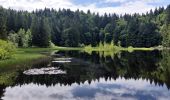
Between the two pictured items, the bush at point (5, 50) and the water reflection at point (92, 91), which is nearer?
the water reflection at point (92, 91)

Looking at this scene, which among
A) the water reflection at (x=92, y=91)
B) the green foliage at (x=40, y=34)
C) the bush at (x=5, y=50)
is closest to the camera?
the water reflection at (x=92, y=91)

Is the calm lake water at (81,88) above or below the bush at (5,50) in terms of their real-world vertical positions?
below

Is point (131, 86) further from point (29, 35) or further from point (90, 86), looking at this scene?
point (29, 35)

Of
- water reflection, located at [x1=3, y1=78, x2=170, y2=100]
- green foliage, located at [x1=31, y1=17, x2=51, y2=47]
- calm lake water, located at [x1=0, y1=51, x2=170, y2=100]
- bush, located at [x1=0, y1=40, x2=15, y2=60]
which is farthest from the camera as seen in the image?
green foliage, located at [x1=31, y1=17, x2=51, y2=47]

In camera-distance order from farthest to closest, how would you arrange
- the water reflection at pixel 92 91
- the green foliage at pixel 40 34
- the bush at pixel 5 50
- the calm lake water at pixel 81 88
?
the green foliage at pixel 40 34, the bush at pixel 5 50, the calm lake water at pixel 81 88, the water reflection at pixel 92 91

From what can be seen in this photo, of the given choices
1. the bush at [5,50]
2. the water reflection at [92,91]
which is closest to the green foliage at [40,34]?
the bush at [5,50]

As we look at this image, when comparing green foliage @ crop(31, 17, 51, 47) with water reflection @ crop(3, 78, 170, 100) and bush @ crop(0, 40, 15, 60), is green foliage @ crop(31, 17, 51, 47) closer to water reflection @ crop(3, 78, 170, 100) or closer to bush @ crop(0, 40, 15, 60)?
bush @ crop(0, 40, 15, 60)

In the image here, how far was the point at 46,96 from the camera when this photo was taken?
37.8 m

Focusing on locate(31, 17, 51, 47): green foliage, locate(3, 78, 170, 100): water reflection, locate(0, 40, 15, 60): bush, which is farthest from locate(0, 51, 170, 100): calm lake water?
locate(31, 17, 51, 47): green foliage

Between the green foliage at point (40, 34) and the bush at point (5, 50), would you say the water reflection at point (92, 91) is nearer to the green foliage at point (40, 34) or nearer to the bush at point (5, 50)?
the bush at point (5, 50)

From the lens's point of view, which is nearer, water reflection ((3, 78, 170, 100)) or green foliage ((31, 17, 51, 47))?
water reflection ((3, 78, 170, 100))

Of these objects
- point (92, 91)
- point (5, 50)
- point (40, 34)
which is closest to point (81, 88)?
point (92, 91)

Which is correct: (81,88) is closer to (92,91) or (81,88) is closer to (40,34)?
(92,91)

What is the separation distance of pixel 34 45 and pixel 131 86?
118 meters
